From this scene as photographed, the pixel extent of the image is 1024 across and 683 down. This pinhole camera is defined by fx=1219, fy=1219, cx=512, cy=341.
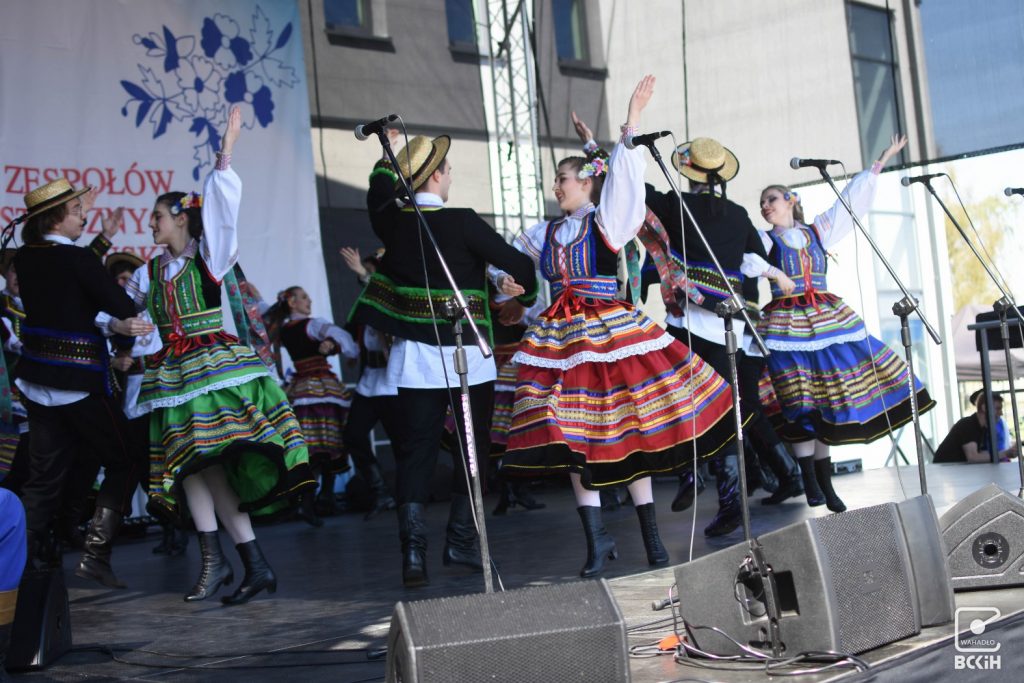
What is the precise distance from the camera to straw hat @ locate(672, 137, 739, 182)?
490cm

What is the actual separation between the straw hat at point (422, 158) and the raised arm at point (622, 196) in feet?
1.86

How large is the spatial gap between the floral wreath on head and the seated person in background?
3.48 meters

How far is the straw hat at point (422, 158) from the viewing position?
13.5 ft

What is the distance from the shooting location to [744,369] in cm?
516

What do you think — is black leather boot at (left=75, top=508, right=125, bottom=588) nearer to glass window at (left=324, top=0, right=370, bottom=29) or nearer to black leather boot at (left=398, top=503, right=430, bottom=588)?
black leather boot at (left=398, top=503, right=430, bottom=588)

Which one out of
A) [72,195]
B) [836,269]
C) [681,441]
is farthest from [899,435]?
[72,195]

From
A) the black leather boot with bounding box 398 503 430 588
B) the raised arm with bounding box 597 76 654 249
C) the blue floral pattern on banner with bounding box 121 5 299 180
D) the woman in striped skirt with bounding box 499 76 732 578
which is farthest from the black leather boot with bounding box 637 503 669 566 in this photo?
the blue floral pattern on banner with bounding box 121 5 299 180

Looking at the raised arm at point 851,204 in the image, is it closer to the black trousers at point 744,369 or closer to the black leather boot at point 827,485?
the black trousers at point 744,369

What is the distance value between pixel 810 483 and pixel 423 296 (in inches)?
80.3

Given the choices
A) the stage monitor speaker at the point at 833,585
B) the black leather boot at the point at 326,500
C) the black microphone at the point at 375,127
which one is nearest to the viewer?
the stage monitor speaker at the point at 833,585

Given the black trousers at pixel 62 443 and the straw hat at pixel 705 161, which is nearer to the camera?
the black trousers at pixel 62 443

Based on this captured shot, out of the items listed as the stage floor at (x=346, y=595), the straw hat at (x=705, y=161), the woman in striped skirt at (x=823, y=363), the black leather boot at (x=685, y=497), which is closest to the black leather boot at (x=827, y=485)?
Result: the woman in striped skirt at (x=823, y=363)

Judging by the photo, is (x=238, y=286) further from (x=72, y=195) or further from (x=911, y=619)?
(x=911, y=619)

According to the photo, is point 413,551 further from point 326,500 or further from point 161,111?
point 161,111
